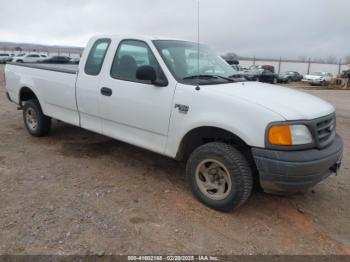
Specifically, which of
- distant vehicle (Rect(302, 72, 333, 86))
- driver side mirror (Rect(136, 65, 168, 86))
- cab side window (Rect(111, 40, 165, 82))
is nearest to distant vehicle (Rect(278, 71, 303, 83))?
distant vehicle (Rect(302, 72, 333, 86))

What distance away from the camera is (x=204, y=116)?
3.63m

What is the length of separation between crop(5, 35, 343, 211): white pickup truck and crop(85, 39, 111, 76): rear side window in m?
0.02

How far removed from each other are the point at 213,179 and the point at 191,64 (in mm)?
1468

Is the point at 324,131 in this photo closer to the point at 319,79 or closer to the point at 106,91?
the point at 106,91

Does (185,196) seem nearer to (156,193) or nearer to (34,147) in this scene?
(156,193)

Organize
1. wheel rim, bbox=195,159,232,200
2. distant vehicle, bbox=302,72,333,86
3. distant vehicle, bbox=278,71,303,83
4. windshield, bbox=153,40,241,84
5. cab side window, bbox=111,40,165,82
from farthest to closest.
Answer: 1. distant vehicle, bbox=278,71,303,83
2. distant vehicle, bbox=302,72,333,86
3. cab side window, bbox=111,40,165,82
4. windshield, bbox=153,40,241,84
5. wheel rim, bbox=195,159,232,200

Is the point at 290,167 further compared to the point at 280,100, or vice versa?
the point at 280,100

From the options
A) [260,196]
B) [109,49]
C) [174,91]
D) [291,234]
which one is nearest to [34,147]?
[109,49]

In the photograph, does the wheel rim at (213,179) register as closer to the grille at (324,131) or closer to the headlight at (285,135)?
the headlight at (285,135)

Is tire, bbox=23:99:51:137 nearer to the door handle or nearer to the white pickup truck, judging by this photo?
the white pickup truck

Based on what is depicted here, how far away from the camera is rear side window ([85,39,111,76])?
4801 mm

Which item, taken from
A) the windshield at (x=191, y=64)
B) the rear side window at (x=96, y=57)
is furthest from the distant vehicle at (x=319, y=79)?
the rear side window at (x=96, y=57)

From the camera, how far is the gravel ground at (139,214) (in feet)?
10.3

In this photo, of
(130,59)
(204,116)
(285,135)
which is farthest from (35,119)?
(285,135)
